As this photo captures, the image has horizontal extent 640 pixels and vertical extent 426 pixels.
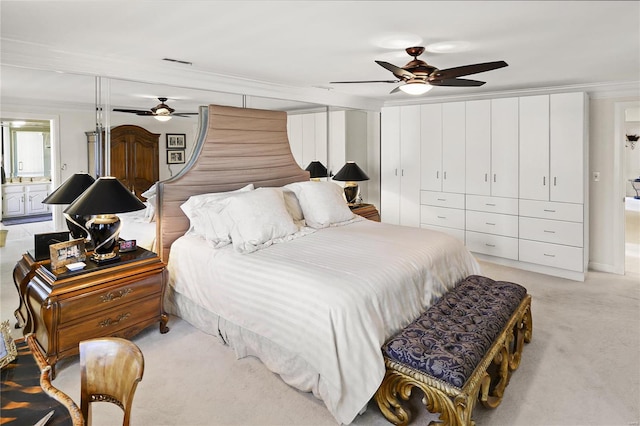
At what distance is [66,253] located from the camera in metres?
2.74

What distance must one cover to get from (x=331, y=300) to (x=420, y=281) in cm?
82

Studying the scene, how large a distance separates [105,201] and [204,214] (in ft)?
2.71

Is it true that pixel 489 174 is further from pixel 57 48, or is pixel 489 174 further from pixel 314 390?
pixel 57 48

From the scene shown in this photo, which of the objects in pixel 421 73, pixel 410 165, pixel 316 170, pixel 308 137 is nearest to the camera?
pixel 421 73

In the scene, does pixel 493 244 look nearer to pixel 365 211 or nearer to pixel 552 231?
pixel 552 231

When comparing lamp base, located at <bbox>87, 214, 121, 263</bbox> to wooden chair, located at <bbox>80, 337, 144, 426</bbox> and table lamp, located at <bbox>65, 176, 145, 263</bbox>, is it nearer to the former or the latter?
table lamp, located at <bbox>65, 176, 145, 263</bbox>

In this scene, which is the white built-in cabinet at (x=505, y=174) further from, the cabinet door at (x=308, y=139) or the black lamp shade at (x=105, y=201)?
the black lamp shade at (x=105, y=201)

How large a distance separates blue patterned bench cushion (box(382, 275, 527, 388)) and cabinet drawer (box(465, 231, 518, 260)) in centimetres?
226

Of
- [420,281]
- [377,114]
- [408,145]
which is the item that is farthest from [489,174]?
[420,281]

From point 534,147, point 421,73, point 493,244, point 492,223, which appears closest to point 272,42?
point 421,73

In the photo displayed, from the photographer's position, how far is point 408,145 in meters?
5.88

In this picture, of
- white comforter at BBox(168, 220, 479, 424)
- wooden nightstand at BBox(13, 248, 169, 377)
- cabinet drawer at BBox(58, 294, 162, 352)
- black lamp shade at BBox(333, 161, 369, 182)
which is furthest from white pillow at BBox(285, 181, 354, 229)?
cabinet drawer at BBox(58, 294, 162, 352)

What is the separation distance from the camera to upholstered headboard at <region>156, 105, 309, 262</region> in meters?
3.55

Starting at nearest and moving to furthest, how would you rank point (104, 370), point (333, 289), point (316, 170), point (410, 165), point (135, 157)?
point (104, 370) → point (333, 289) → point (135, 157) → point (316, 170) → point (410, 165)
